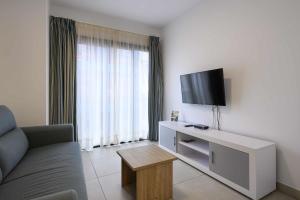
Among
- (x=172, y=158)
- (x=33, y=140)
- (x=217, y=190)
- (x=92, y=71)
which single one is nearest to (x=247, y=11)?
(x=172, y=158)

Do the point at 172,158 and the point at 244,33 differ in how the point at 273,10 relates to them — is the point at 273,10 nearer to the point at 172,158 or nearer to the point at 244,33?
the point at 244,33

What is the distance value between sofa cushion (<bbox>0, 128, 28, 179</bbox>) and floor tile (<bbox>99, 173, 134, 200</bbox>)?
96 cm

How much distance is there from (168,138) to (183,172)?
0.81 m

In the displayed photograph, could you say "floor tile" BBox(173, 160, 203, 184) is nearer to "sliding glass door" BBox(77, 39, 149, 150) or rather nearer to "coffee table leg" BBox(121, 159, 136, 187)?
"coffee table leg" BBox(121, 159, 136, 187)

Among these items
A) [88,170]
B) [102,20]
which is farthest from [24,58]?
[88,170]

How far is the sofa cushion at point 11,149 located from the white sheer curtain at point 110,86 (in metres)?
1.42

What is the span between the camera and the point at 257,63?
208cm

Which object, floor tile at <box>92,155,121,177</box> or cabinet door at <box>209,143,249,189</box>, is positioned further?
floor tile at <box>92,155,121,177</box>

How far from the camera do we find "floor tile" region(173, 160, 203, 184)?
7.12ft

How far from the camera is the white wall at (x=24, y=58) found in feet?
7.46

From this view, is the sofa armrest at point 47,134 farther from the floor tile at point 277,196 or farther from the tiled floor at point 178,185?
the floor tile at point 277,196

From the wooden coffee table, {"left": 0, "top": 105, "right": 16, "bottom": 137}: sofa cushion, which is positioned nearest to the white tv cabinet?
the wooden coffee table

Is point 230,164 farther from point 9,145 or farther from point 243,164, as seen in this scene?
point 9,145

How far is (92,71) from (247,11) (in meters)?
2.79
